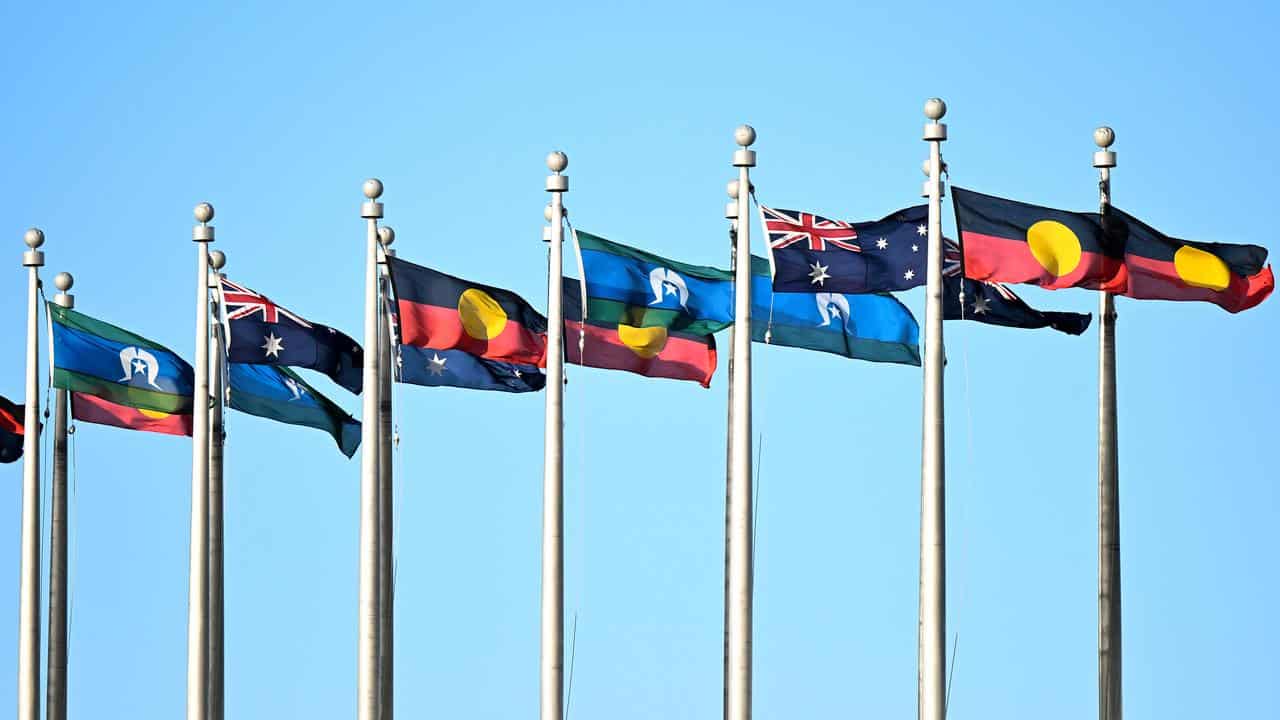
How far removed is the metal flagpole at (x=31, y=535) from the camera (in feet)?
179

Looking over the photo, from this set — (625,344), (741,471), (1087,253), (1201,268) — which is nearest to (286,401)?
(625,344)

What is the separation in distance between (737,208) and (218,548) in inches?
459

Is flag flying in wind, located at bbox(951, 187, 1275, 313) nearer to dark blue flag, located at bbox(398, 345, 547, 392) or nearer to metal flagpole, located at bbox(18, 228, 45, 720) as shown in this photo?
dark blue flag, located at bbox(398, 345, 547, 392)

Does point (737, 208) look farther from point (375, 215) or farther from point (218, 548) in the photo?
point (218, 548)

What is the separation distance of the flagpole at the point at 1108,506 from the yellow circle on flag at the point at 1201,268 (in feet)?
4.90

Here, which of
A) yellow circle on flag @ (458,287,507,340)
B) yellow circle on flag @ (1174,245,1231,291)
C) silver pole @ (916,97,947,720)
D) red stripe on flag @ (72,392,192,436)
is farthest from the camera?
red stripe on flag @ (72,392,192,436)

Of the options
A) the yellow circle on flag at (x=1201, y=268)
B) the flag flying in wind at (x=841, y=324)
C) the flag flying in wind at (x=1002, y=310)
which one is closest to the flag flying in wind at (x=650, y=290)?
the flag flying in wind at (x=841, y=324)

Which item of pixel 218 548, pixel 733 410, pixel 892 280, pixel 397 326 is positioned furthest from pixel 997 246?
pixel 218 548

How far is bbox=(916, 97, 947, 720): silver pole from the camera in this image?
1789 inches

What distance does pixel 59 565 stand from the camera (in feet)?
185

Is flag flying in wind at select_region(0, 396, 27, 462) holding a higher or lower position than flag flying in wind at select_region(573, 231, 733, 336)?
lower

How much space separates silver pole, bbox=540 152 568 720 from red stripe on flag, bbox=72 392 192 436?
9.68 meters

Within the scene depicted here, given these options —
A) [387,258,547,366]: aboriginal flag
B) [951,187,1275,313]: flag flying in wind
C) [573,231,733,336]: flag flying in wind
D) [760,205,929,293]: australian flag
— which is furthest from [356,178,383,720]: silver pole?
[951,187,1275,313]: flag flying in wind

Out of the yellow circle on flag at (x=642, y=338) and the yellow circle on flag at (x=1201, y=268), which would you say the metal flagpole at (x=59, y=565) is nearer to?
the yellow circle on flag at (x=642, y=338)
